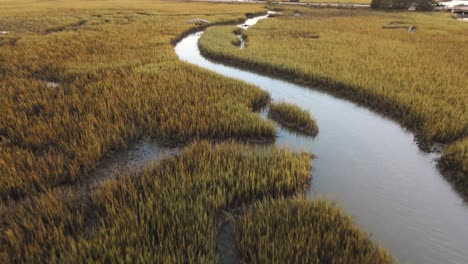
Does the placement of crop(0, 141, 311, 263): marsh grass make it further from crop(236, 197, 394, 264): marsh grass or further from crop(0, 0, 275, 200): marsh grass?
crop(0, 0, 275, 200): marsh grass

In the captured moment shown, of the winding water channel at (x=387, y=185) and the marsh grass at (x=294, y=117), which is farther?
the marsh grass at (x=294, y=117)

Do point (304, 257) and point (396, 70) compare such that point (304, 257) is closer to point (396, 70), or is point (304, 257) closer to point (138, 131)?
point (138, 131)

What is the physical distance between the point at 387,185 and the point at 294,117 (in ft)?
8.65

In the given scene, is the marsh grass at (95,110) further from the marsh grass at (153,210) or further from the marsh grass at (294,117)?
the marsh grass at (153,210)

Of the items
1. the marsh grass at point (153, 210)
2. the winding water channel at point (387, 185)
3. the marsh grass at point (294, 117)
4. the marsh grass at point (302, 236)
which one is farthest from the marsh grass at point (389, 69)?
the marsh grass at point (153, 210)

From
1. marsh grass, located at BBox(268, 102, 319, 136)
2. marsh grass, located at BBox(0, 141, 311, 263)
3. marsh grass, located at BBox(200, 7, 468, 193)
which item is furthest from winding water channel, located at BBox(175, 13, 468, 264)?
marsh grass, located at BBox(0, 141, 311, 263)

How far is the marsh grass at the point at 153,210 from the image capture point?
2.62m

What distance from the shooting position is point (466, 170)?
4.34 m

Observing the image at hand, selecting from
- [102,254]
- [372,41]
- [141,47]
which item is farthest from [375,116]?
[141,47]

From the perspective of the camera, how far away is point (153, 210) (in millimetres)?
3219

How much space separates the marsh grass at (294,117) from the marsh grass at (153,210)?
5.31ft

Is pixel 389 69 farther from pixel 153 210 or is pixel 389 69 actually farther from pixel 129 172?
pixel 153 210

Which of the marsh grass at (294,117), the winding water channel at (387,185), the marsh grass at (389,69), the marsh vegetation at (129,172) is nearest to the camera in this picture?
the marsh vegetation at (129,172)

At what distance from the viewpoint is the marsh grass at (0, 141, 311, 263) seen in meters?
2.62
